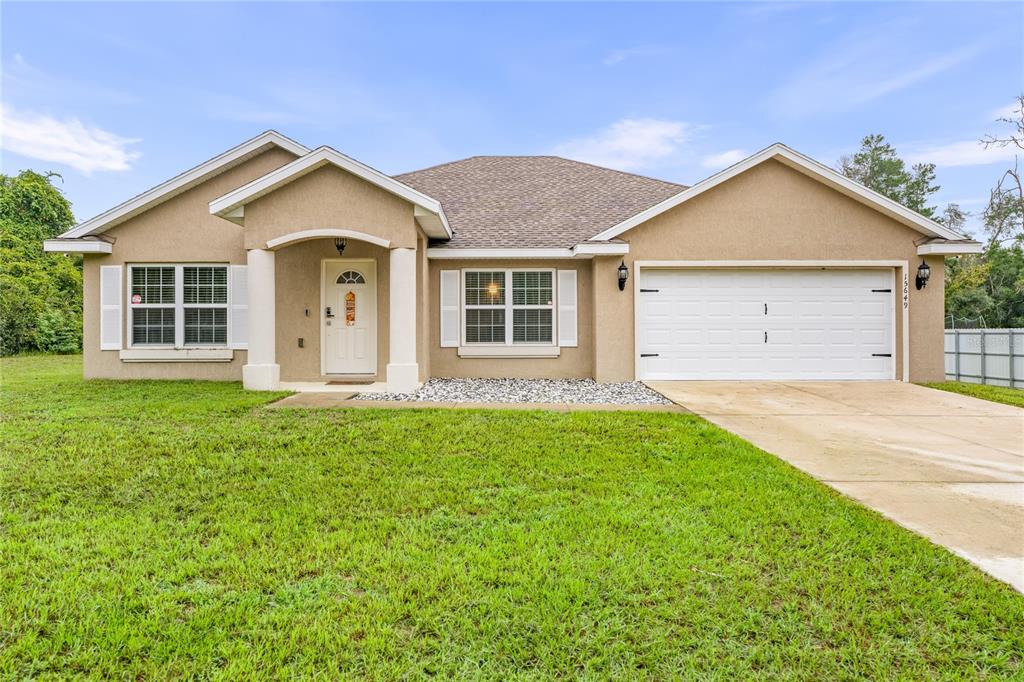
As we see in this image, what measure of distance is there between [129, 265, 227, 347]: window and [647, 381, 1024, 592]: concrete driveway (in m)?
9.22

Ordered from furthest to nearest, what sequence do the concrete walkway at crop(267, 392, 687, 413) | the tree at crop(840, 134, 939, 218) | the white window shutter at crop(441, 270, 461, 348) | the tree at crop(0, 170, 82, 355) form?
the tree at crop(840, 134, 939, 218) < the tree at crop(0, 170, 82, 355) < the white window shutter at crop(441, 270, 461, 348) < the concrete walkway at crop(267, 392, 687, 413)

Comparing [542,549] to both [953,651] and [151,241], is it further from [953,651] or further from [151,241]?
[151,241]

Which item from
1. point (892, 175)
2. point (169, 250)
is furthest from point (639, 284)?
point (892, 175)

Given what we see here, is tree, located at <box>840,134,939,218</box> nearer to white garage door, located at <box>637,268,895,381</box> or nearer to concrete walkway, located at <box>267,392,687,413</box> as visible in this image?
white garage door, located at <box>637,268,895,381</box>

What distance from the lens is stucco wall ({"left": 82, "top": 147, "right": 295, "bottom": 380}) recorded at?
10.2m

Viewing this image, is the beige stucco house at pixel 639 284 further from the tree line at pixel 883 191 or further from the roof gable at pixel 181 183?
the tree line at pixel 883 191

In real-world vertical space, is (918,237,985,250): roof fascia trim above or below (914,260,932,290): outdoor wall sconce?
above

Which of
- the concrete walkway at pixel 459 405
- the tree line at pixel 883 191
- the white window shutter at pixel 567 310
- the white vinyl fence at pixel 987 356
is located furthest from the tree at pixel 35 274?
the white vinyl fence at pixel 987 356

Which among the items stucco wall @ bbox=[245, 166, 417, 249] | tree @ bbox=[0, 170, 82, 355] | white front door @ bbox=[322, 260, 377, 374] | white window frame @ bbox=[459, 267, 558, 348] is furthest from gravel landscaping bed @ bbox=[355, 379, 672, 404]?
tree @ bbox=[0, 170, 82, 355]

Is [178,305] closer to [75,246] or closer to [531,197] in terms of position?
[75,246]

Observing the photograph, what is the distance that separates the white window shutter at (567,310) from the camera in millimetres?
10812

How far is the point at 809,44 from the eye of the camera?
46.5 feet

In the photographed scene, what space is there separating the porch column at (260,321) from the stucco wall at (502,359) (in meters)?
3.22

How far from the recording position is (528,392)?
873cm
